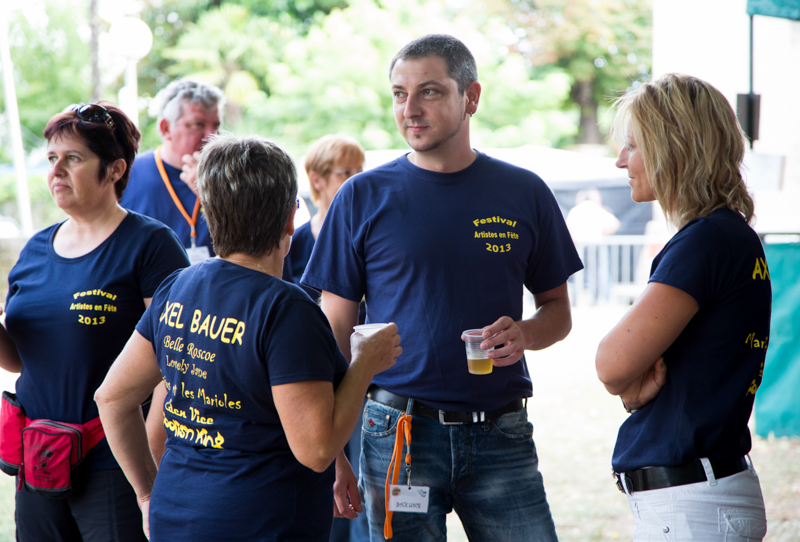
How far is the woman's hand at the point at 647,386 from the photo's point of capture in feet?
5.77

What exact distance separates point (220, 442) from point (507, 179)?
1225 mm

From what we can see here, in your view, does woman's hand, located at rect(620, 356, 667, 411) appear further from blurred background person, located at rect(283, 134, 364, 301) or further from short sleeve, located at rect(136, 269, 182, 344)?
blurred background person, located at rect(283, 134, 364, 301)

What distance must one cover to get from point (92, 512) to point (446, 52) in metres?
1.81

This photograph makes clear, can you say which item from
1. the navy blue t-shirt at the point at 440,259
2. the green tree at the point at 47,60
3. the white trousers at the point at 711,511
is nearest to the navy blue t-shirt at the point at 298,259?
the navy blue t-shirt at the point at 440,259

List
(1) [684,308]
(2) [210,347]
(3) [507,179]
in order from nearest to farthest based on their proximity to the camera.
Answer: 1. (2) [210,347]
2. (1) [684,308]
3. (3) [507,179]

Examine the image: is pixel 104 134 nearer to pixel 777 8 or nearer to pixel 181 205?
pixel 181 205

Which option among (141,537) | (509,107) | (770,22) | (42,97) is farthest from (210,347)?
(42,97)

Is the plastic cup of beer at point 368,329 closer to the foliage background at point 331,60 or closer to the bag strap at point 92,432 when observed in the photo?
the bag strap at point 92,432

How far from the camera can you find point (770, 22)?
18.7ft

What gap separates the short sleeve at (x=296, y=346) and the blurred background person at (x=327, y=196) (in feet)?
6.47

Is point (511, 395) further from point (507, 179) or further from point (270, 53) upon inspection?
point (270, 53)

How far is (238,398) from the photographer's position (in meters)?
1.57

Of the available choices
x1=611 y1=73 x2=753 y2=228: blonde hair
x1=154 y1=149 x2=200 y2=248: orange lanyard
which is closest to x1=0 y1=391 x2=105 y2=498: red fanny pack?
x1=154 y1=149 x2=200 y2=248: orange lanyard

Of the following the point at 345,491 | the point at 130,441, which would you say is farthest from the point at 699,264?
the point at 130,441
